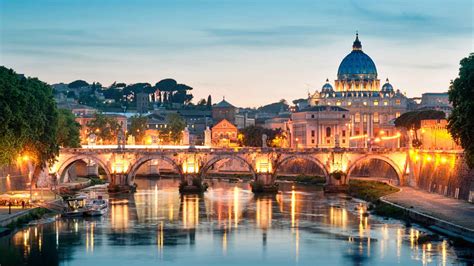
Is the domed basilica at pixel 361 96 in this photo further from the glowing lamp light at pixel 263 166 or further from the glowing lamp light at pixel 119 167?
the glowing lamp light at pixel 119 167

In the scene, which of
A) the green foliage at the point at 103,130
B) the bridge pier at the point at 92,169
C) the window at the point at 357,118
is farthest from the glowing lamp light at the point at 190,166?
the window at the point at 357,118

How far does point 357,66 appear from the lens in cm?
18862

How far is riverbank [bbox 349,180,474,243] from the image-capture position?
55.1 metres

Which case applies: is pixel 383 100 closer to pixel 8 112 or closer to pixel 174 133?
pixel 174 133

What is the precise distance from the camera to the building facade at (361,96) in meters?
185

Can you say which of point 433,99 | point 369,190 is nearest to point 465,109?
point 369,190

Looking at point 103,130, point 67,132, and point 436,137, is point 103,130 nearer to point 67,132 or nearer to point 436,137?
point 67,132

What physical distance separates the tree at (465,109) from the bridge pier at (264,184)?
31.3m

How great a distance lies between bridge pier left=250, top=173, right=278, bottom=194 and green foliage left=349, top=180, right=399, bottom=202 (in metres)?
6.06

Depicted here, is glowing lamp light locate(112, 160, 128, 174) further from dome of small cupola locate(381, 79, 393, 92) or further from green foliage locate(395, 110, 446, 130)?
dome of small cupola locate(381, 79, 393, 92)

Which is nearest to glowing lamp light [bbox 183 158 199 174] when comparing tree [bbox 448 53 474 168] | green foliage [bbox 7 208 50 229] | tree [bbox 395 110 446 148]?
green foliage [bbox 7 208 50 229]

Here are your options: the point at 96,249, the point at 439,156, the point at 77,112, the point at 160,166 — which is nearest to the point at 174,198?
the point at 439,156

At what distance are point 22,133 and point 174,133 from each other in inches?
3164

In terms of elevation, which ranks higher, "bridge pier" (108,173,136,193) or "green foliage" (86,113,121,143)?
"green foliage" (86,113,121,143)
